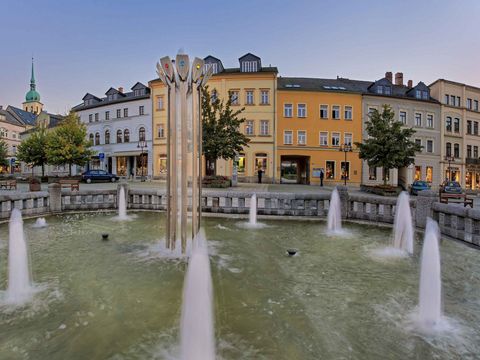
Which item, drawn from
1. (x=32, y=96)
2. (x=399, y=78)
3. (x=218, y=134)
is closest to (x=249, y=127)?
(x=218, y=134)

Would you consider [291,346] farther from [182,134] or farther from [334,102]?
[334,102]

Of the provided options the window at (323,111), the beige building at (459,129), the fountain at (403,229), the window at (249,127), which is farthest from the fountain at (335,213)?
the beige building at (459,129)

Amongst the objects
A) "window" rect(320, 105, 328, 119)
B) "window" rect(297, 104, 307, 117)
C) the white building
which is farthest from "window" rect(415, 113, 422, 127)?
the white building

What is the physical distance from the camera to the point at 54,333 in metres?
3.12

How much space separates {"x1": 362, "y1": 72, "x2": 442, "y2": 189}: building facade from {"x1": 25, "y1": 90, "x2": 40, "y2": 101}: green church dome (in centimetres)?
11650

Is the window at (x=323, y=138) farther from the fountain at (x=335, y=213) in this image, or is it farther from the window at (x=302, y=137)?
the fountain at (x=335, y=213)

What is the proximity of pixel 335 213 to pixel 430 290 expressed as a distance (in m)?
6.27

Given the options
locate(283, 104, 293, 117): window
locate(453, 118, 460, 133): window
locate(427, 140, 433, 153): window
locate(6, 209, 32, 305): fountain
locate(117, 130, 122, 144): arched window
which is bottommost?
locate(6, 209, 32, 305): fountain

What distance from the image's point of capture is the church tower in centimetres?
10562

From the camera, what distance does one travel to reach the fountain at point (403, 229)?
674 cm

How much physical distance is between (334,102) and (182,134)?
3603 centimetres

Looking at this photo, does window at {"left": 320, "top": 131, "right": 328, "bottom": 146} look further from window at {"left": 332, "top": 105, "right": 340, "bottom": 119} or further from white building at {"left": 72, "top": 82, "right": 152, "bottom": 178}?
white building at {"left": 72, "top": 82, "right": 152, "bottom": 178}

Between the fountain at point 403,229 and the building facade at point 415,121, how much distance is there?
107 feet

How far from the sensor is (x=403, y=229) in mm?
7371
